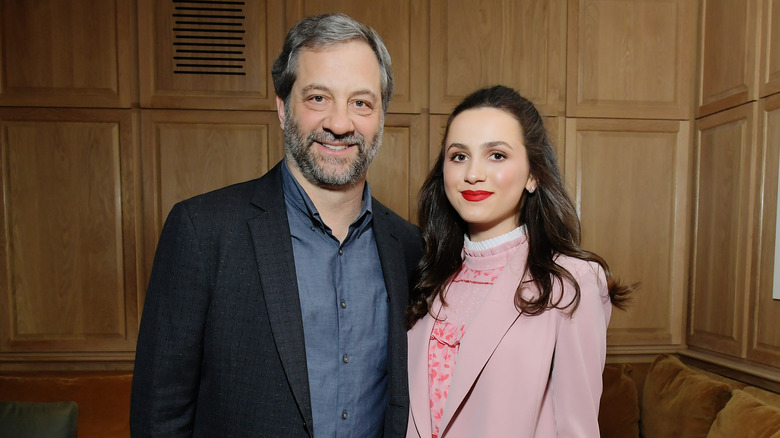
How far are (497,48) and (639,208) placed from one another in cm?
122

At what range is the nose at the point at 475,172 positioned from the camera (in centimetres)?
131

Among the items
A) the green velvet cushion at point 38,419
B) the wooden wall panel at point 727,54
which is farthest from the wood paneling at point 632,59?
the green velvet cushion at point 38,419

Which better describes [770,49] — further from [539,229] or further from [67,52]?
[67,52]

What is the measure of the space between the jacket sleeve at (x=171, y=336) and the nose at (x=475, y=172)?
69cm

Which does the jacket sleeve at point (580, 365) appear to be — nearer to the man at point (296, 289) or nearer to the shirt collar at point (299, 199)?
the man at point (296, 289)

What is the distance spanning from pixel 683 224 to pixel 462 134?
7.11 ft

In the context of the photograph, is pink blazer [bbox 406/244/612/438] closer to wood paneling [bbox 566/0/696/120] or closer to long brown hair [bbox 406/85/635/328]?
long brown hair [bbox 406/85/635/328]

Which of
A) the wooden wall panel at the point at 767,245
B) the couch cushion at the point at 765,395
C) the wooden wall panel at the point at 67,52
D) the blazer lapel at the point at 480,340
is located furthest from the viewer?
the wooden wall panel at the point at 67,52

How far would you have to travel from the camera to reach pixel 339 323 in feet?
4.20

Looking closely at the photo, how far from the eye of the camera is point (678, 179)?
2.91 meters

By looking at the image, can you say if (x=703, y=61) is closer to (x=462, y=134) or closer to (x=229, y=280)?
(x=462, y=134)

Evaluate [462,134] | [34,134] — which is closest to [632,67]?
[462,134]

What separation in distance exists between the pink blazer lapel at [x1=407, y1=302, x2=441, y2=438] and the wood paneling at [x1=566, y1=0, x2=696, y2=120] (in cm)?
192

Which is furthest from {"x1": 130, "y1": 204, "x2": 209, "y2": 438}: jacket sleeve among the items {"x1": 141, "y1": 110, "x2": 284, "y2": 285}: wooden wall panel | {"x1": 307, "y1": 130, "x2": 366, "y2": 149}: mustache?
{"x1": 141, "y1": 110, "x2": 284, "y2": 285}: wooden wall panel
